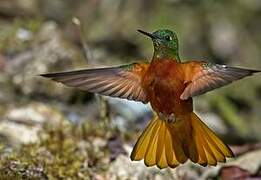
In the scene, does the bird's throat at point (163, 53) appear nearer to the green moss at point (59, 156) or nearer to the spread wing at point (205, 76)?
the spread wing at point (205, 76)

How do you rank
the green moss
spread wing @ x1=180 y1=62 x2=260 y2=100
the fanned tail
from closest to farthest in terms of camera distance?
spread wing @ x1=180 y1=62 x2=260 y2=100, the fanned tail, the green moss

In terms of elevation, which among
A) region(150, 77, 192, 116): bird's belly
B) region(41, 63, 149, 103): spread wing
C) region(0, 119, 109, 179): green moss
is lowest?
region(0, 119, 109, 179): green moss

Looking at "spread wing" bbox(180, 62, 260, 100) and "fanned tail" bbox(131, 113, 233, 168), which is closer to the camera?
"spread wing" bbox(180, 62, 260, 100)

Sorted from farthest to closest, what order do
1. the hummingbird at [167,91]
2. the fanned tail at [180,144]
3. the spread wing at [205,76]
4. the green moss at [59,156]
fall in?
1. the green moss at [59,156]
2. the fanned tail at [180,144]
3. the hummingbird at [167,91]
4. the spread wing at [205,76]

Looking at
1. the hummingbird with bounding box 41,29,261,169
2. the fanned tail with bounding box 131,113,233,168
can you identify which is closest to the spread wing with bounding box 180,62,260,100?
the hummingbird with bounding box 41,29,261,169

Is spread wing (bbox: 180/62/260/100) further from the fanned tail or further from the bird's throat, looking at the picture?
the fanned tail

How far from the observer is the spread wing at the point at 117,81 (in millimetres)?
3012

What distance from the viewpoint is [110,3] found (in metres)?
7.00

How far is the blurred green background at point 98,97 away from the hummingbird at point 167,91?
20.0 inches

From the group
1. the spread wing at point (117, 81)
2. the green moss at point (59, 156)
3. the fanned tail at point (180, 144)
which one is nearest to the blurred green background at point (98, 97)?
the green moss at point (59, 156)

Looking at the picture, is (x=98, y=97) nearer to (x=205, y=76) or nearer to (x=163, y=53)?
(x=163, y=53)

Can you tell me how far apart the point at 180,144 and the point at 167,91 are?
0.97 feet

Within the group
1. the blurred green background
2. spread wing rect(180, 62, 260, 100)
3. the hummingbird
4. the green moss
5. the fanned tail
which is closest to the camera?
spread wing rect(180, 62, 260, 100)

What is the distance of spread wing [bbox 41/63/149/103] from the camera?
3.01m
